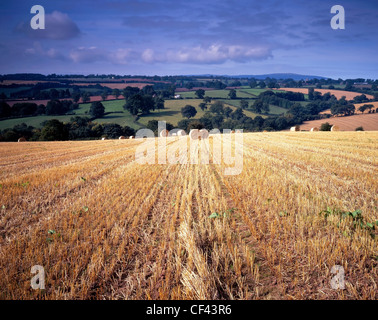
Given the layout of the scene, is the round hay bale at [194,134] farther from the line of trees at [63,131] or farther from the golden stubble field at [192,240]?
the line of trees at [63,131]

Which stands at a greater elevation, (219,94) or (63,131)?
(219,94)

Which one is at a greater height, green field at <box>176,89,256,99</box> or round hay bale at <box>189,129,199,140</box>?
green field at <box>176,89,256,99</box>

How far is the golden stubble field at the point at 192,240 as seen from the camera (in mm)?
2957

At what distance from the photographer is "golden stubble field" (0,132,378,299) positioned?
2.96 m

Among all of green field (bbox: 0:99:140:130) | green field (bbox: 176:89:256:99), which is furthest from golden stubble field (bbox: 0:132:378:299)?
green field (bbox: 176:89:256:99)

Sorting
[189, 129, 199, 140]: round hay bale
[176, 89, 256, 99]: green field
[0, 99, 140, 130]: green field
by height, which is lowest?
[189, 129, 199, 140]: round hay bale

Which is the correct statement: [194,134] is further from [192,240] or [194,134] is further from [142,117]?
[142,117]

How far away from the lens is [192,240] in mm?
3871

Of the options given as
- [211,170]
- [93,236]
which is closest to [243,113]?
[211,170]

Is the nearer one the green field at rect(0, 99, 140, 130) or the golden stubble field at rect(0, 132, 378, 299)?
the golden stubble field at rect(0, 132, 378, 299)

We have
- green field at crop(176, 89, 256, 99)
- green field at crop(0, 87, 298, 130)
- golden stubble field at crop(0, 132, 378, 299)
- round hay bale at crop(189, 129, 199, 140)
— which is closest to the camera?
golden stubble field at crop(0, 132, 378, 299)

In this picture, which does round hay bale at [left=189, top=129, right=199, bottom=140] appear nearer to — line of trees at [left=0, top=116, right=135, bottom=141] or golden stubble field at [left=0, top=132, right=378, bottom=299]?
golden stubble field at [left=0, top=132, right=378, bottom=299]

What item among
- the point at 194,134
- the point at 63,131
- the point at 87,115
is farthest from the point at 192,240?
the point at 87,115

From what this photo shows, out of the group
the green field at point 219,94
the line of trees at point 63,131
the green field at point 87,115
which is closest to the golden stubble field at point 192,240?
the line of trees at point 63,131
